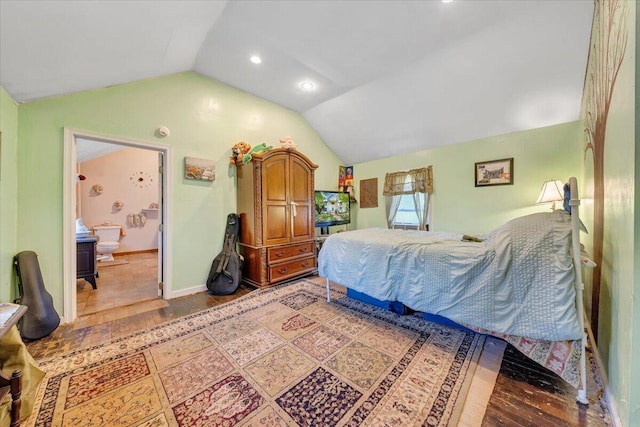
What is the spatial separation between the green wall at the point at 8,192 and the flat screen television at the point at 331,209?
354 centimetres

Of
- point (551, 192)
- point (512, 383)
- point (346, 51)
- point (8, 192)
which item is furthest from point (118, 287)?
point (551, 192)

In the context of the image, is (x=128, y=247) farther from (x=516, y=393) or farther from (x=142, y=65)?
(x=516, y=393)

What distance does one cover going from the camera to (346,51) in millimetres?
2656

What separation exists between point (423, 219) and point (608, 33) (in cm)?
299

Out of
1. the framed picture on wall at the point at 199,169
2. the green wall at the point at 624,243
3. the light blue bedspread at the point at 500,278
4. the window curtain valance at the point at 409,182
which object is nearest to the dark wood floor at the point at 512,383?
the green wall at the point at 624,243

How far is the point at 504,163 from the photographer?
341 cm

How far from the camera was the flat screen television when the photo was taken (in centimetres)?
443

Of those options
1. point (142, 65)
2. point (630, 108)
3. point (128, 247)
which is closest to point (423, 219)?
point (630, 108)

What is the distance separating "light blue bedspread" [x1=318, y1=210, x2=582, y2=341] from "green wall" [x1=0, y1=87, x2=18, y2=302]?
10.5 ft

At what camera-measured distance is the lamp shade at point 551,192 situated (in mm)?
2785

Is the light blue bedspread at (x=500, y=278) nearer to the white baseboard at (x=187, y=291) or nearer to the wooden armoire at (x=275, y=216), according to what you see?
the wooden armoire at (x=275, y=216)

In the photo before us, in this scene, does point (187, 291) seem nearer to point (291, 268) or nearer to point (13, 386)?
point (291, 268)

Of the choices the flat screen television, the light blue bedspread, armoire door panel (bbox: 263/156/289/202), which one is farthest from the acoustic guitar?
the light blue bedspread

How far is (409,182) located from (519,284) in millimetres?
3114
